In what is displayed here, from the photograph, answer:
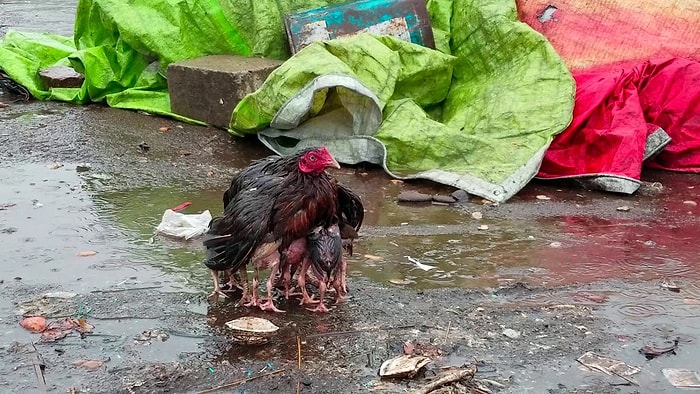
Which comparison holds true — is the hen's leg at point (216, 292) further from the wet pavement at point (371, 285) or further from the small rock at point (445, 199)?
the small rock at point (445, 199)

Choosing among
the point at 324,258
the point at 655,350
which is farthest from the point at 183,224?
the point at 655,350

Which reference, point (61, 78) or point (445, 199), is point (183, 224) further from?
point (61, 78)

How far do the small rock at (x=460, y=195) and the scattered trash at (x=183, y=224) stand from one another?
179cm

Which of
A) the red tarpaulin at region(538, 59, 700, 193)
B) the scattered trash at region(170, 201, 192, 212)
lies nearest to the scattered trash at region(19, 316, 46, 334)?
the scattered trash at region(170, 201, 192, 212)

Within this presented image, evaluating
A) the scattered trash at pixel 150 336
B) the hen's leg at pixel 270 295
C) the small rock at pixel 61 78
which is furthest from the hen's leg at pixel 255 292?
the small rock at pixel 61 78

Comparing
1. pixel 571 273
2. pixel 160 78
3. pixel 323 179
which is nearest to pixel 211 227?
pixel 323 179

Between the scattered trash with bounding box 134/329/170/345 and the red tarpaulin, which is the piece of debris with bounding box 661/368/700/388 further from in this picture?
the red tarpaulin

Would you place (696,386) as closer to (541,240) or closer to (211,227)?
(541,240)

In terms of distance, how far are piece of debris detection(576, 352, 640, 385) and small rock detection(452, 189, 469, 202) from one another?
2344 millimetres

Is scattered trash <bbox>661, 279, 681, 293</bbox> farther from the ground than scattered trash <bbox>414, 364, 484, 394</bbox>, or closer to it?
closer to it

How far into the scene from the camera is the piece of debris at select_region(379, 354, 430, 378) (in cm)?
333

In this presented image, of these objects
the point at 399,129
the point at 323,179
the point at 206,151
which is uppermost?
the point at 323,179

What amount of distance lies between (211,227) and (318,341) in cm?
82

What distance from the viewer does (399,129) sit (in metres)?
6.46
